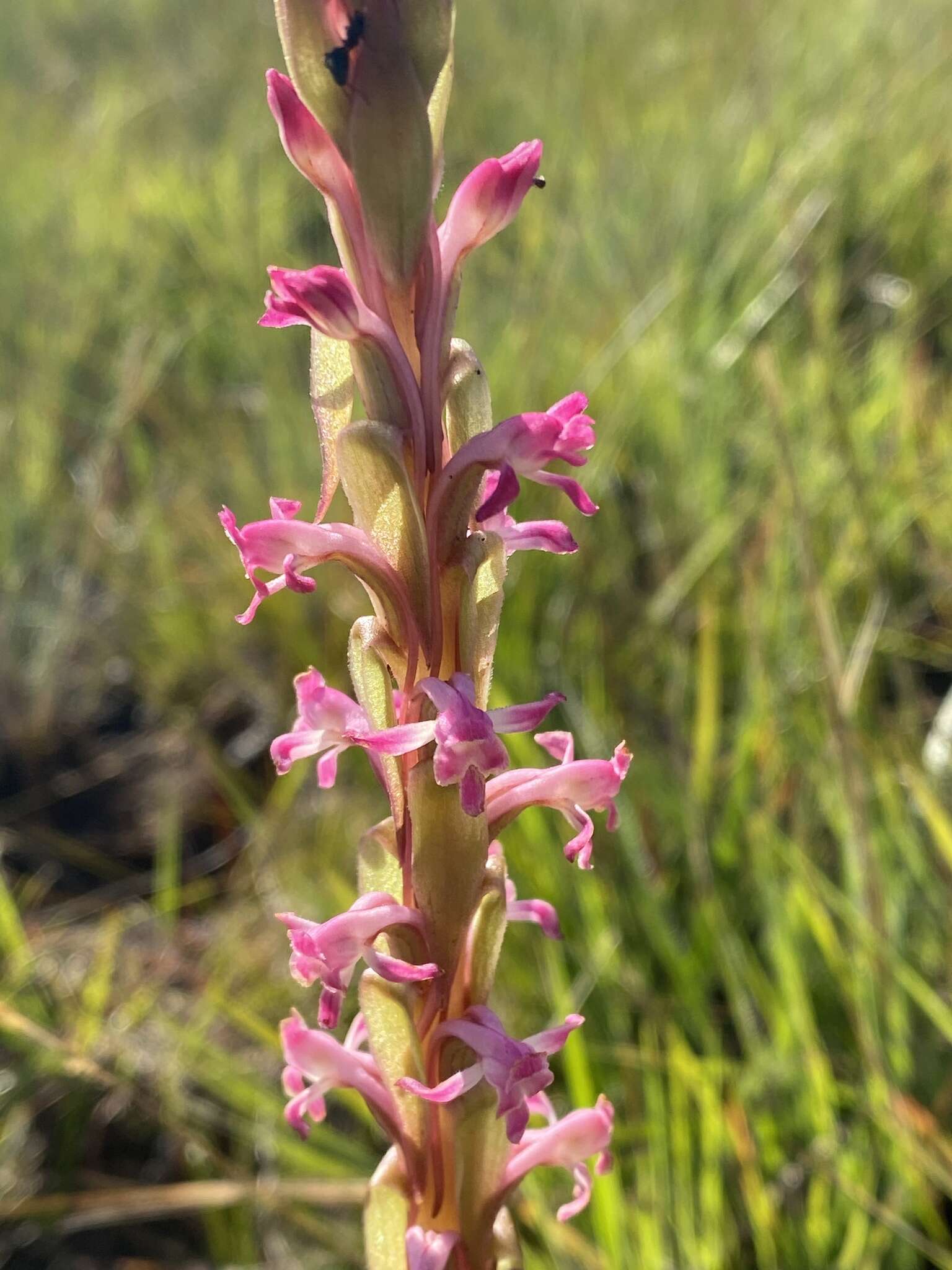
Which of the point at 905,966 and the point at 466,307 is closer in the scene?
the point at 905,966

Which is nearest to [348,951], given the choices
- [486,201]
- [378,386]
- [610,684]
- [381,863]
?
[381,863]

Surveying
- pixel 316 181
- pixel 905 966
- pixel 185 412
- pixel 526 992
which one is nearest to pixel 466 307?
pixel 185 412

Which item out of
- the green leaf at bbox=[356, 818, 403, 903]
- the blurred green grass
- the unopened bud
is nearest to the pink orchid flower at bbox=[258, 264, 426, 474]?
the unopened bud

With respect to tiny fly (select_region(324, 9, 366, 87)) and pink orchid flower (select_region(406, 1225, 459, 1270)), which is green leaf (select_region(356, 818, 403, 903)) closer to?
pink orchid flower (select_region(406, 1225, 459, 1270))

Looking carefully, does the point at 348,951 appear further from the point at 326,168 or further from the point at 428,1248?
the point at 326,168

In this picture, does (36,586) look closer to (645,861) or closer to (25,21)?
(645,861)

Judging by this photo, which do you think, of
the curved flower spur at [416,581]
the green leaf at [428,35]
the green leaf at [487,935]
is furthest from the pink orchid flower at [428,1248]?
the green leaf at [428,35]

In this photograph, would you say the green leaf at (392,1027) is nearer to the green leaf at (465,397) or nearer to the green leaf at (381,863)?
the green leaf at (381,863)
